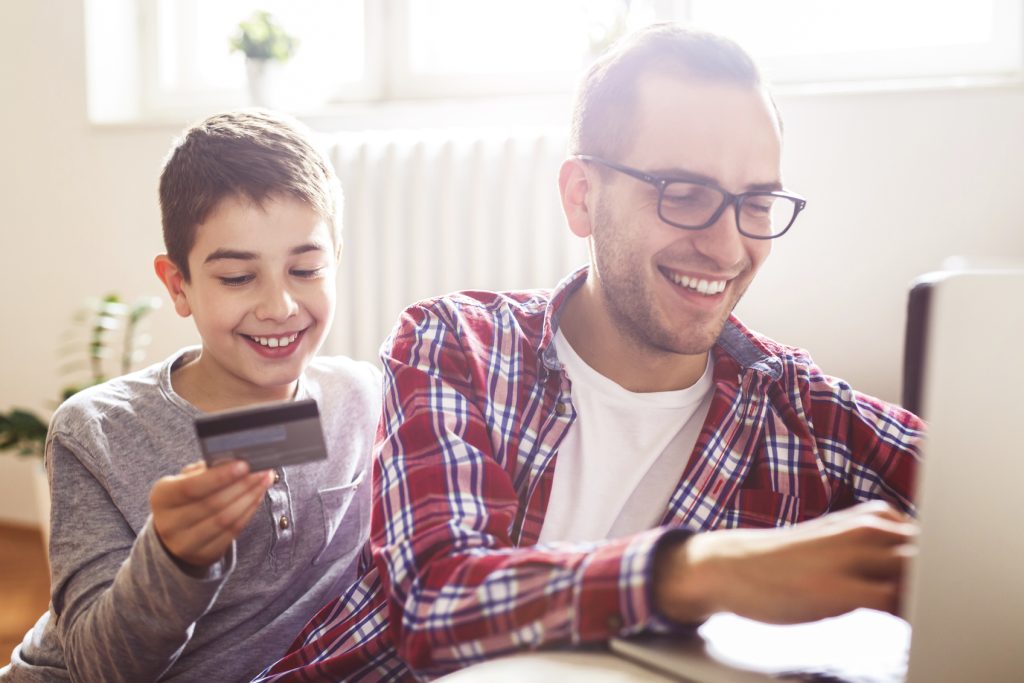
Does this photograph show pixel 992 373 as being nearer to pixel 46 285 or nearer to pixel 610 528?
pixel 610 528

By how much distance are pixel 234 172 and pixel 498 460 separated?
543 millimetres

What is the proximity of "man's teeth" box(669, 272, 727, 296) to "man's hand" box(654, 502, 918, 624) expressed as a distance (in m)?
0.47

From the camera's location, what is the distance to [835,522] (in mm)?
647

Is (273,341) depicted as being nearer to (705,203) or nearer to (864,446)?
(705,203)

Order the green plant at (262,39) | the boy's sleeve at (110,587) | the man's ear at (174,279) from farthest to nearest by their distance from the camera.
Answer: the green plant at (262,39) → the man's ear at (174,279) → the boy's sleeve at (110,587)

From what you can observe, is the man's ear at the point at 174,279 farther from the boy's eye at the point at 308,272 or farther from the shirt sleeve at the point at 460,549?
the shirt sleeve at the point at 460,549

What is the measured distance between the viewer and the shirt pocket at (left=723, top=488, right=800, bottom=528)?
3.53ft

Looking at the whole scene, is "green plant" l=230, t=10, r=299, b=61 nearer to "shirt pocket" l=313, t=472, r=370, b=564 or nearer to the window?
the window

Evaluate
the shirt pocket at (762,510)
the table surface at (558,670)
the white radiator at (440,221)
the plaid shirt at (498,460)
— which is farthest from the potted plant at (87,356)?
the table surface at (558,670)

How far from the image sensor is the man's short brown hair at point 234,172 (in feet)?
4.12

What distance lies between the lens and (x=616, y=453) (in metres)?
1.11

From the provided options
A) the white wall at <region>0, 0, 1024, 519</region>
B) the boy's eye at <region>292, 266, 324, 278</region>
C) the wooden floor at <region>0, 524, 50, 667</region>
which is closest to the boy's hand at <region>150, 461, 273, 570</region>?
the boy's eye at <region>292, 266, 324, 278</region>

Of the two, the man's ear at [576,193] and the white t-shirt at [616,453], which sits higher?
the man's ear at [576,193]

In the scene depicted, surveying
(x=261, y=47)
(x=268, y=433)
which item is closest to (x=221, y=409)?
(x=268, y=433)
